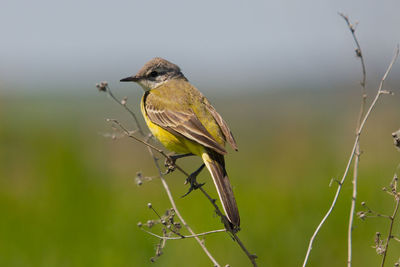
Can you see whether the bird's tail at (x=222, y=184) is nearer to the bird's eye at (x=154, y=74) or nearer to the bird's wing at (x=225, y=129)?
the bird's wing at (x=225, y=129)

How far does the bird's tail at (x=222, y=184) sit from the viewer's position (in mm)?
4359

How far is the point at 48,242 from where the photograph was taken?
24.2ft

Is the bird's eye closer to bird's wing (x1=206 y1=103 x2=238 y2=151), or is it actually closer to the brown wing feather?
the brown wing feather

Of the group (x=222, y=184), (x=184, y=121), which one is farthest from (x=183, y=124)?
(x=222, y=184)

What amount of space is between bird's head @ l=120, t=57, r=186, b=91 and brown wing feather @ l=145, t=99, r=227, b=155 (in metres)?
0.47

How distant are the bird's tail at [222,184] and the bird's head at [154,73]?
1.70 metres

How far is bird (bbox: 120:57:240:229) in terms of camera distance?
5.08m

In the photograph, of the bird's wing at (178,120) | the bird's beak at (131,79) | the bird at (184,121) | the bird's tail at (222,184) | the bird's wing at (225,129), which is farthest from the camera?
the bird's beak at (131,79)

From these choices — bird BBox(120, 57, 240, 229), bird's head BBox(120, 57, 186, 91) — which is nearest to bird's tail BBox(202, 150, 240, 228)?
bird BBox(120, 57, 240, 229)

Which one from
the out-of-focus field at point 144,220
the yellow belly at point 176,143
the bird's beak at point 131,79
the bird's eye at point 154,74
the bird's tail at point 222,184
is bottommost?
the out-of-focus field at point 144,220

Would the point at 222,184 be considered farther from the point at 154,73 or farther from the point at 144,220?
the point at 144,220

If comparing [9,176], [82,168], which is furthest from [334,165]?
[9,176]

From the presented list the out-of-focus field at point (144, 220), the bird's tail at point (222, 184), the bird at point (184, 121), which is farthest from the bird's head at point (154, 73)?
the out-of-focus field at point (144, 220)

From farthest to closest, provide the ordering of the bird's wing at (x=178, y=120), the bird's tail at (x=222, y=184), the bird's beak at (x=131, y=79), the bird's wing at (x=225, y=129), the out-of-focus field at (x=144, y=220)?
the out-of-focus field at (x=144, y=220)
the bird's beak at (x=131, y=79)
the bird's wing at (x=225, y=129)
the bird's wing at (x=178, y=120)
the bird's tail at (x=222, y=184)
